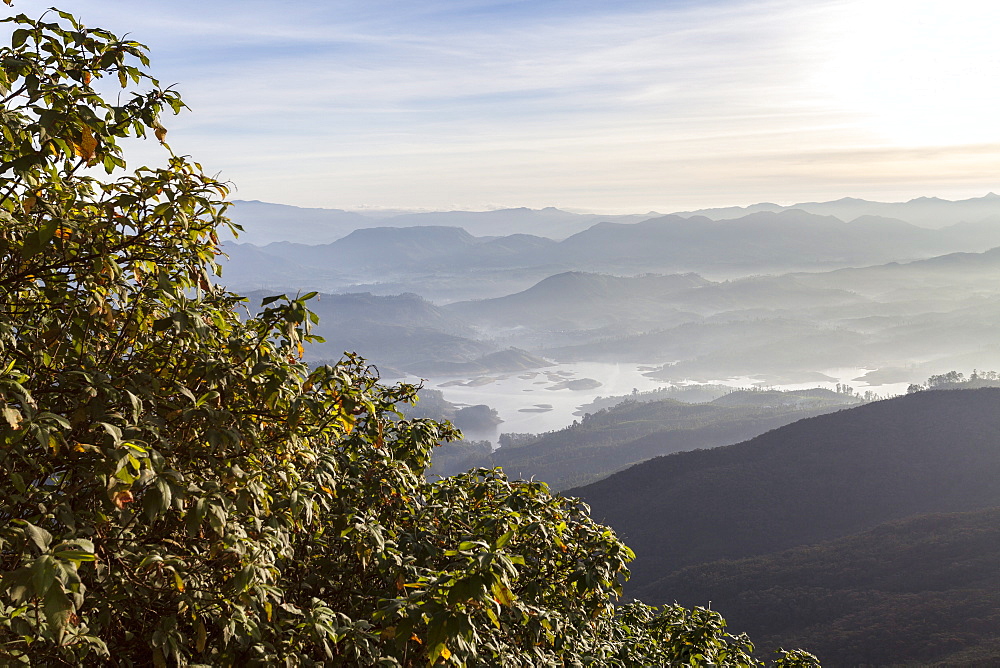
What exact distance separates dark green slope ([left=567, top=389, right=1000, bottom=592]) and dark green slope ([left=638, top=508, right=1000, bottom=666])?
11.5 m

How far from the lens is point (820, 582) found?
75500mm

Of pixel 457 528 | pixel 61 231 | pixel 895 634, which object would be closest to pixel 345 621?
pixel 457 528

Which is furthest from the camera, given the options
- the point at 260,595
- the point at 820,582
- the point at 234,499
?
the point at 820,582

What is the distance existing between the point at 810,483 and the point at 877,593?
129 feet

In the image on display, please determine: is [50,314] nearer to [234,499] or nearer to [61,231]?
[61,231]

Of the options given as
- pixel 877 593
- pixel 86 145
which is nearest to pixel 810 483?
pixel 877 593

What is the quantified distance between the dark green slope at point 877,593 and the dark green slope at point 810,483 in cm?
1155

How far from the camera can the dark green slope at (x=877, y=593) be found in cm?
5722

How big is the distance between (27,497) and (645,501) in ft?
377

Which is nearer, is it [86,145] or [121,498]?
[121,498]

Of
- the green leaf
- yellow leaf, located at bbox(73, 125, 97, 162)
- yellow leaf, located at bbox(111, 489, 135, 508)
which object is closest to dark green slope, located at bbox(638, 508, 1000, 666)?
yellow leaf, located at bbox(111, 489, 135, 508)

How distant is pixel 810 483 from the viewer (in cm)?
10750

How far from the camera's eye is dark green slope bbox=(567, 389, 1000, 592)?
98125mm

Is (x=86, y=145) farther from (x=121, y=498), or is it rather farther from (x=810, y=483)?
(x=810, y=483)
